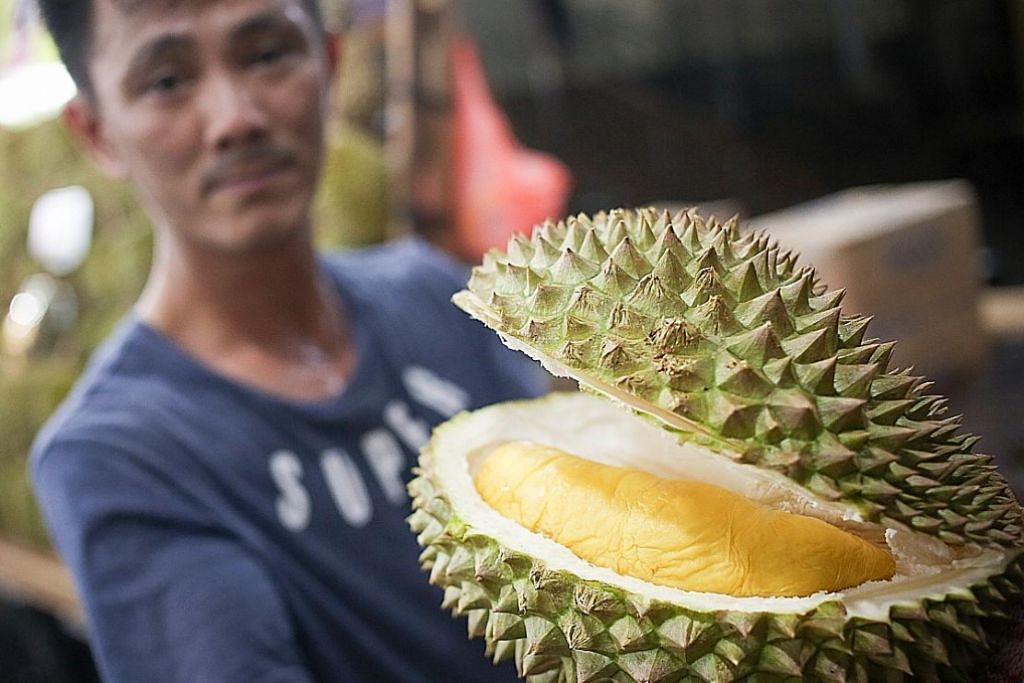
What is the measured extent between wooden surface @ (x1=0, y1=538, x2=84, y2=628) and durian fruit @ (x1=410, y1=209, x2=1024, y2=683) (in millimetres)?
1599

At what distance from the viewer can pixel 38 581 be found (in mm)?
2059

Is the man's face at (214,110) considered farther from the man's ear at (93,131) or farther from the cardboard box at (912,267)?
the cardboard box at (912,267)

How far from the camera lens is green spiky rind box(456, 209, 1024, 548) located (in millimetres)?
534

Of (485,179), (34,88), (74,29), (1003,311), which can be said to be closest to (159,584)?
(74,29)

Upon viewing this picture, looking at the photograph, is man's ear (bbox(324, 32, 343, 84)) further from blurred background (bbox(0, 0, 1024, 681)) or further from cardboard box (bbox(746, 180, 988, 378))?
cardboard box (bbox(746, 180, 988, 378))

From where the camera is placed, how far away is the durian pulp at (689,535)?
544 mm

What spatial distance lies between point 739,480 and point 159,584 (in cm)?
57

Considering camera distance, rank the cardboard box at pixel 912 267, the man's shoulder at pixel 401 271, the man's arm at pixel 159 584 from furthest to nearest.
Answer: the cardboard box at pixel 912 267 → the man's shoulder at pixel 401 271 → the man's arm at pixel 159 584

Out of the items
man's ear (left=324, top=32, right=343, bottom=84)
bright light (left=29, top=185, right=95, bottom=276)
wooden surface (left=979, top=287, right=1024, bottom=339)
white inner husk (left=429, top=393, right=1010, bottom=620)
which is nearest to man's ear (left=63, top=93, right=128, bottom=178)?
man's ear (left=324, top=32, right=343, bottom=84)

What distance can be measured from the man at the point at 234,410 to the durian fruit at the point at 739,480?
1.05ft

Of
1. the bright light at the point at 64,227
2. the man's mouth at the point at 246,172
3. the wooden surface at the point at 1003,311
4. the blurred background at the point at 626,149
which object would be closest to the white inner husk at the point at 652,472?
the man's mouth at the point at 246,172

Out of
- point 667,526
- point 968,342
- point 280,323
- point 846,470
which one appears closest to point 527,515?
point 667,526

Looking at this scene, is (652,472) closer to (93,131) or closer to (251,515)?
(251,515)

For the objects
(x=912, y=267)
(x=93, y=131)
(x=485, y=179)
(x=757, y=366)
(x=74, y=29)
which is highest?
(x=74, y=29)
